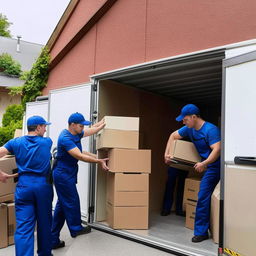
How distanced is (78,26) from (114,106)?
1.70 meters

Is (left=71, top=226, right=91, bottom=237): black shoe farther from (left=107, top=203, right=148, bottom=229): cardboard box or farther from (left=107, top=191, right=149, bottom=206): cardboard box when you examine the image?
(left=107, top=191, right=149, bottom=206): cardboard box

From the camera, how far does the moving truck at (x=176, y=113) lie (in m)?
2.39

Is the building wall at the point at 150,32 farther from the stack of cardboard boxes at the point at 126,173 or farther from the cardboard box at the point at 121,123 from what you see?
the stack of cardboard boxes at the point at 126,173

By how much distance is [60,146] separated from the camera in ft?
11.7

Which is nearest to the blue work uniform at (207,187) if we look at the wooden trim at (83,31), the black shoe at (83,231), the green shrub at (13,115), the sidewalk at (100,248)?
the sidewalk at (100,248)

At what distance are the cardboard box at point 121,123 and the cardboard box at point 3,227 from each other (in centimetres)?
166

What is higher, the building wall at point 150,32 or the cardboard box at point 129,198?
the building wall at point 150,32

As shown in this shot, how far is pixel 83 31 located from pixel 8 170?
2832 mm

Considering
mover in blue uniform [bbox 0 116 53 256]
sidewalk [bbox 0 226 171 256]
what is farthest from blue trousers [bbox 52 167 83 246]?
mover in blue uniform [bbox 0 116 53 256]

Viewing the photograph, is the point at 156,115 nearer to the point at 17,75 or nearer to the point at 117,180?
the point at 117,180

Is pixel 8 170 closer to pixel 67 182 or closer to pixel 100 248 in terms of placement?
pixel 67 182

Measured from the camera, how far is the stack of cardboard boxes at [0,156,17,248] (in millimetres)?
3645

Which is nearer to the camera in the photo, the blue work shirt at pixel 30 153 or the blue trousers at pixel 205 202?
the blue work shirt at pixel 30 153

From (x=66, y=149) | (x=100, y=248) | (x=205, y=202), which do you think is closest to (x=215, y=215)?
(x=205, y=202)
